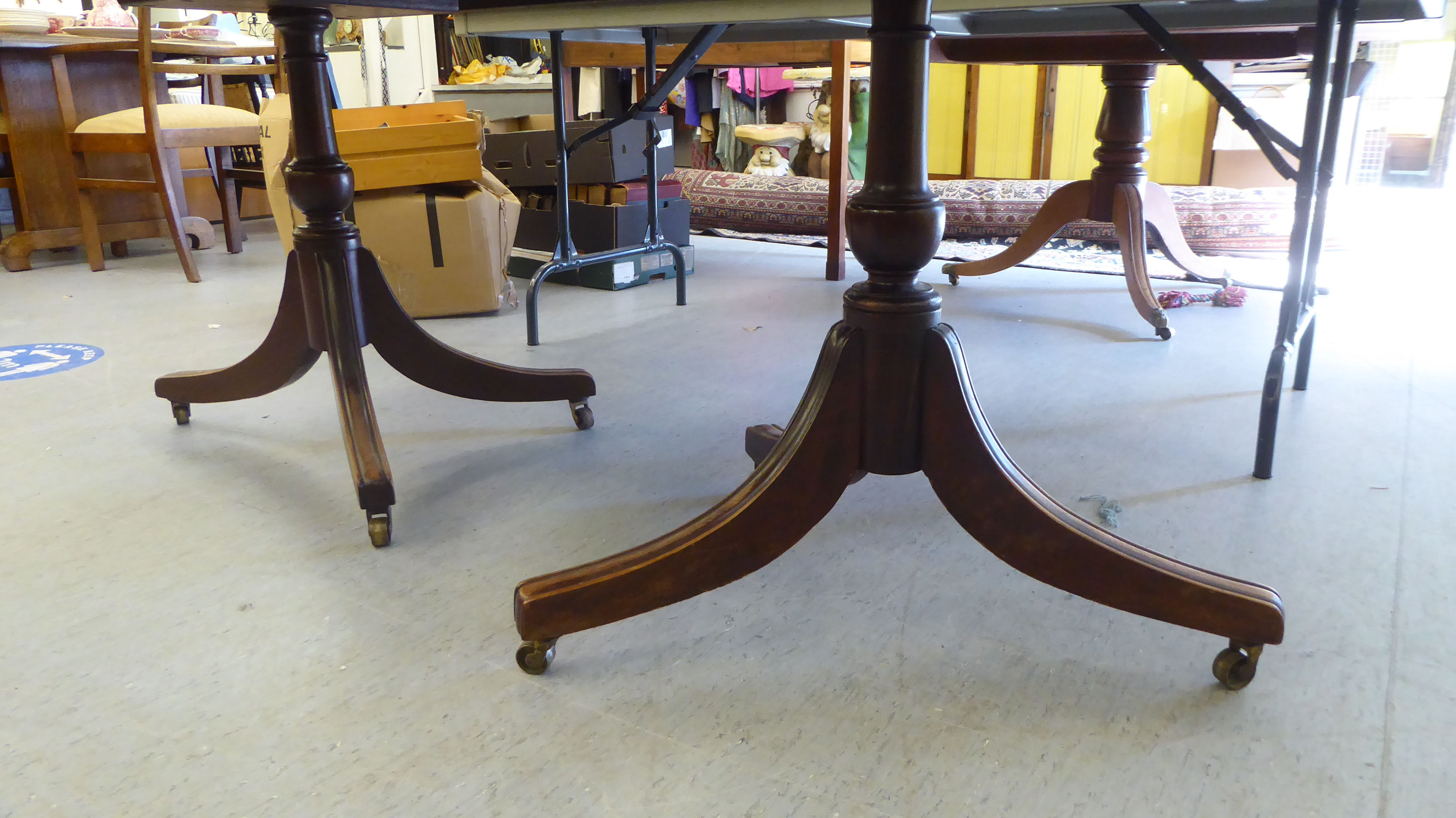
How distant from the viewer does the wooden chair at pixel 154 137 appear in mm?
2668

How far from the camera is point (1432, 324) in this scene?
2043 mm

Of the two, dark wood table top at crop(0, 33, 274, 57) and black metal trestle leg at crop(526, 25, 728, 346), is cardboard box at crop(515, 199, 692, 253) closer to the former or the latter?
black metal trestle leg at crop(526, 25, 728, 346)

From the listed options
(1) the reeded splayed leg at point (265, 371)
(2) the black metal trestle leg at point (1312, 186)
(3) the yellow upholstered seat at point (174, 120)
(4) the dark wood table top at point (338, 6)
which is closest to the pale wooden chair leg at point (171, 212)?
(3) the yellow upholstered seat at point (174, 120)

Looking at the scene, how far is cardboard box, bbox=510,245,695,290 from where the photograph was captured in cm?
250

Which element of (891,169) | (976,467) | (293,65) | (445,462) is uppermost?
(293,65)

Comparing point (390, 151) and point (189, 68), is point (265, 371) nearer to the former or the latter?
point (390, 151)

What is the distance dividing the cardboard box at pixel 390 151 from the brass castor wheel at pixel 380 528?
1163 millimetres

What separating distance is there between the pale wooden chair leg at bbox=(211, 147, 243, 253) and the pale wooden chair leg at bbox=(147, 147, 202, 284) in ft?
1.17

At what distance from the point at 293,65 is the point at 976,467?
97 cm

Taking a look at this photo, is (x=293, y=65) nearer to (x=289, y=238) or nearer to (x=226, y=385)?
(x=226, y=385)

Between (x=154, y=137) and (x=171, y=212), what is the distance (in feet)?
0.70

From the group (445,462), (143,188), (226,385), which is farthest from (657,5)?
(143,188)

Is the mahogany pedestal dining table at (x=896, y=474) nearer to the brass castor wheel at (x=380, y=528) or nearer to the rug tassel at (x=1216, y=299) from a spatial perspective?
the brass castor wheel at (x=380, y=528)

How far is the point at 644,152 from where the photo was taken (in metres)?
2.26
